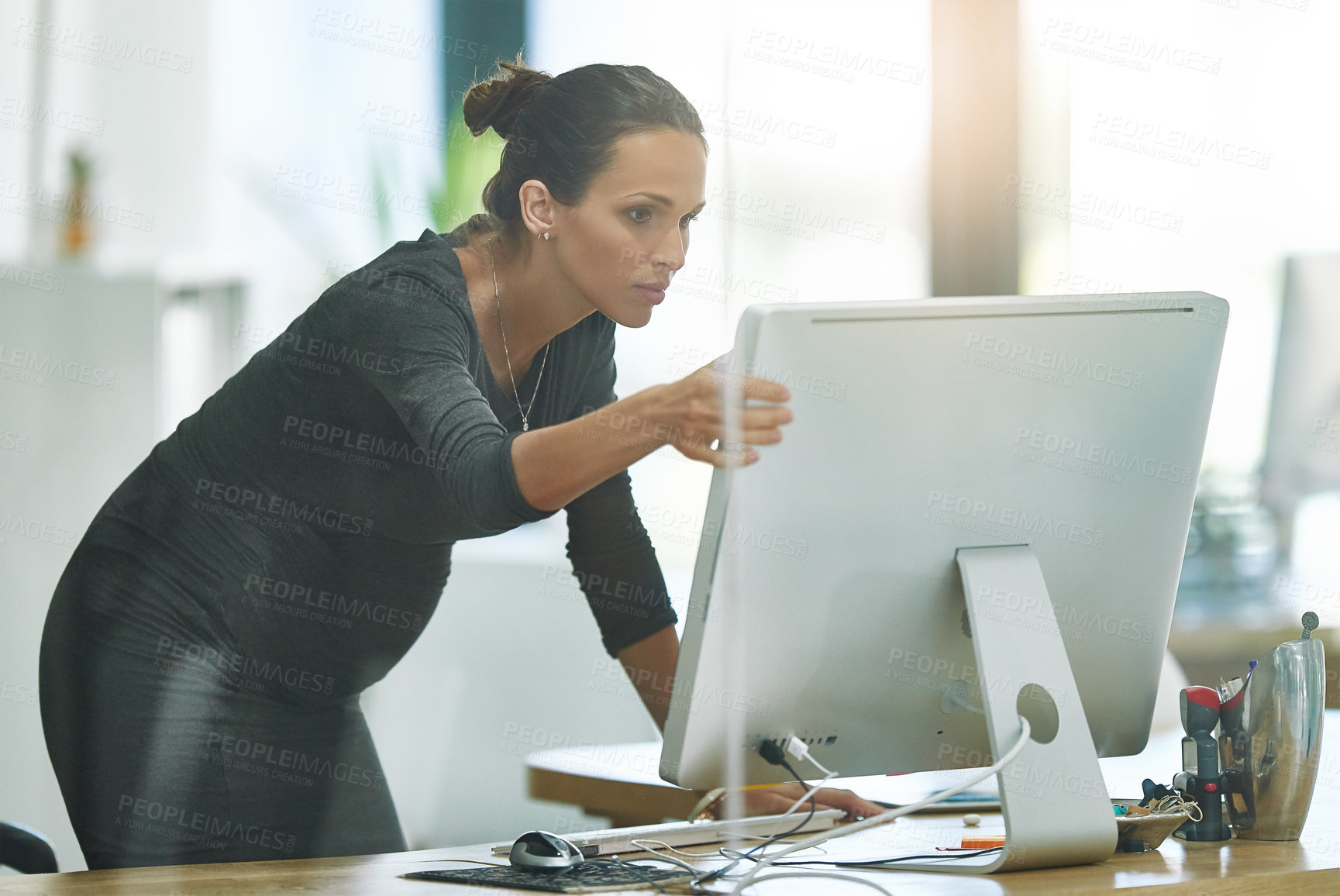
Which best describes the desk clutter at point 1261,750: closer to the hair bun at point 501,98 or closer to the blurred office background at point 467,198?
the blurred office background at point 467,198

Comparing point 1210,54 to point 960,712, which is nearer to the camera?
point 960,712

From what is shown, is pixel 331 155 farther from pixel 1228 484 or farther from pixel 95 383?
pixel 1228 484

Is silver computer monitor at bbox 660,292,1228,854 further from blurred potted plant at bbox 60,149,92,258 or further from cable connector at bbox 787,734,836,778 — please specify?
blurred potted plant at bbox 60,149,92,258

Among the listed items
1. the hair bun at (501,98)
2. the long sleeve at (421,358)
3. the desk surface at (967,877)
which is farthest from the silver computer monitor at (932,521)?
the hair bun at (501,98)

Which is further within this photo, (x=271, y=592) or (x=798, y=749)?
(x=271, y=592)

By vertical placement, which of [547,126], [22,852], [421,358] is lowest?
[22,852]

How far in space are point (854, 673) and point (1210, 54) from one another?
6.52 ft

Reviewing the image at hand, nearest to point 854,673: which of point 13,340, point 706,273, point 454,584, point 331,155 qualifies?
point 454,584

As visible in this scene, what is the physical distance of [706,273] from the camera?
1929 millimetres

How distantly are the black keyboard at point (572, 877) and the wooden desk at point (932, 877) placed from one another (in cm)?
2

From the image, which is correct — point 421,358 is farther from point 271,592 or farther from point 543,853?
point 543,853

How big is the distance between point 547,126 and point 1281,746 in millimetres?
1272

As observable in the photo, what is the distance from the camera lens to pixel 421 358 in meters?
1.59

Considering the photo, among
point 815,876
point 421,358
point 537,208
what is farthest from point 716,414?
point 537,208
